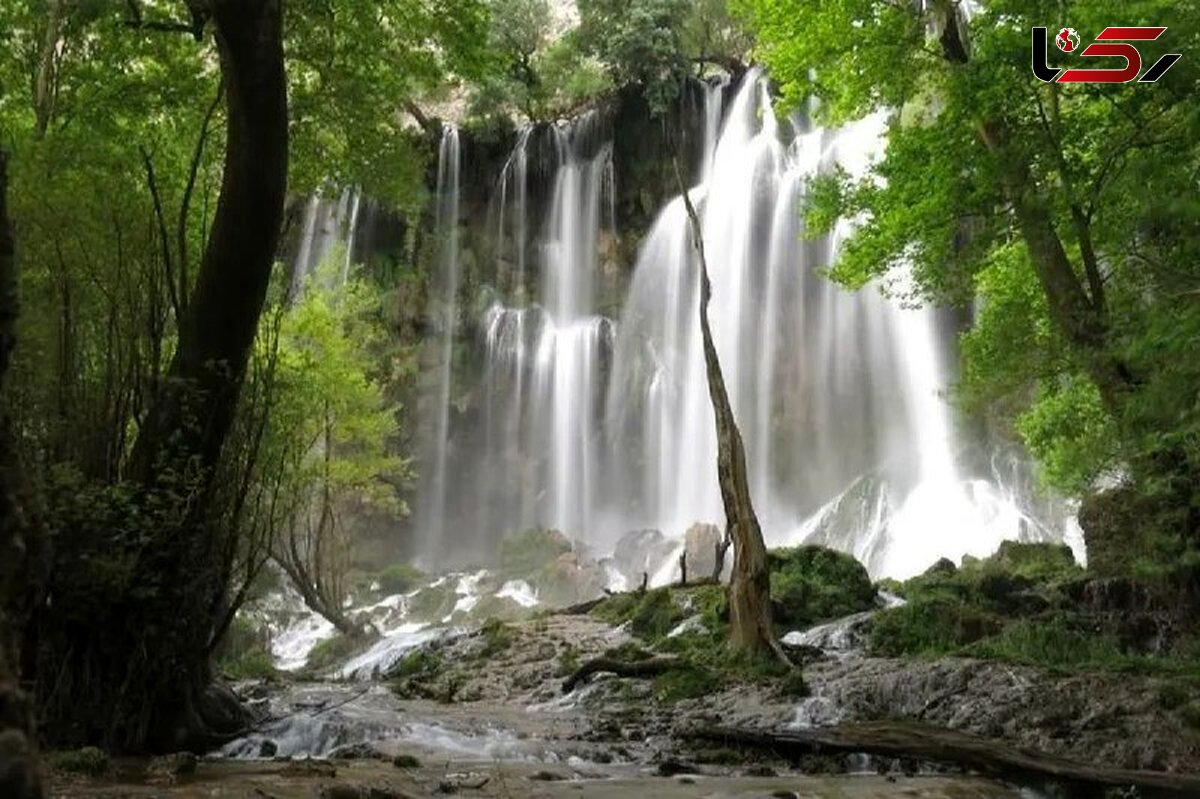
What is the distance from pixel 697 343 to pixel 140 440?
1032 inches

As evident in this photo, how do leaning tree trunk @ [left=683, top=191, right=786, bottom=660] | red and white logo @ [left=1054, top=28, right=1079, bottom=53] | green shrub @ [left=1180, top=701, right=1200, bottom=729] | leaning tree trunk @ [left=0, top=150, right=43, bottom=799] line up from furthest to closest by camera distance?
leaning tree trunk @ [left=683, top=191, right=786, bottom=660] < red and white logo @ [left=1054, top=28, right=1079, bottom=53] < green shrub @ [left=1180, top=701, right=1200, bottom=729] < leaning tree trunk @ [left=0, top=150, right=43, bottom=799]

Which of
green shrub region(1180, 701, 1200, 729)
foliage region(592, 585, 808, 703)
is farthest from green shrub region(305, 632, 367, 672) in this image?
green shrub region(1180, 701, 1200, 729)

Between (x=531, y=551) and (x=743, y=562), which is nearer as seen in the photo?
(x=743, y=562)

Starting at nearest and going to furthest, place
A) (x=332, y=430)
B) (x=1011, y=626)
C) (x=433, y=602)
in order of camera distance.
Answer: (x=1011, y=626) < (x=332, y=430) < (x=433, y=602)

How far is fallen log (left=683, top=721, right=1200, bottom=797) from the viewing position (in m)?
5.58

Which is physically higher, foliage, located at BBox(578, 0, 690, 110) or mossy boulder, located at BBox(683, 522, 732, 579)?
foliage, located at BBox(578, 0, 690, 110)

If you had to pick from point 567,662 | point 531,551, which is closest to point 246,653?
point 531,551

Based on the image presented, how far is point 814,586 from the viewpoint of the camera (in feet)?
45.7

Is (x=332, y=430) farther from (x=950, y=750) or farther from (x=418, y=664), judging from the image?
(x=950, y=750)

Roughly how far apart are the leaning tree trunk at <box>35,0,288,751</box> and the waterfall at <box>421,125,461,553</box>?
27493 mm

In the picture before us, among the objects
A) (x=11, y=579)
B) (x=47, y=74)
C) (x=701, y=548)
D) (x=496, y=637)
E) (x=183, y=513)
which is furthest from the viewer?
(x=701, y=548)

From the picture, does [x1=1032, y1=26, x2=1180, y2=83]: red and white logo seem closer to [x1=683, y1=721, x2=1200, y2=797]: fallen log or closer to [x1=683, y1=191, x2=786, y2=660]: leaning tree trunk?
[x1=683, y1=191, x2=786, y2=660]: leaning tree trunk

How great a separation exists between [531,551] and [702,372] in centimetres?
839

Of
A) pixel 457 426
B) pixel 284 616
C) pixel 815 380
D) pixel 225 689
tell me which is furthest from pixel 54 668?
pixel 457 426
